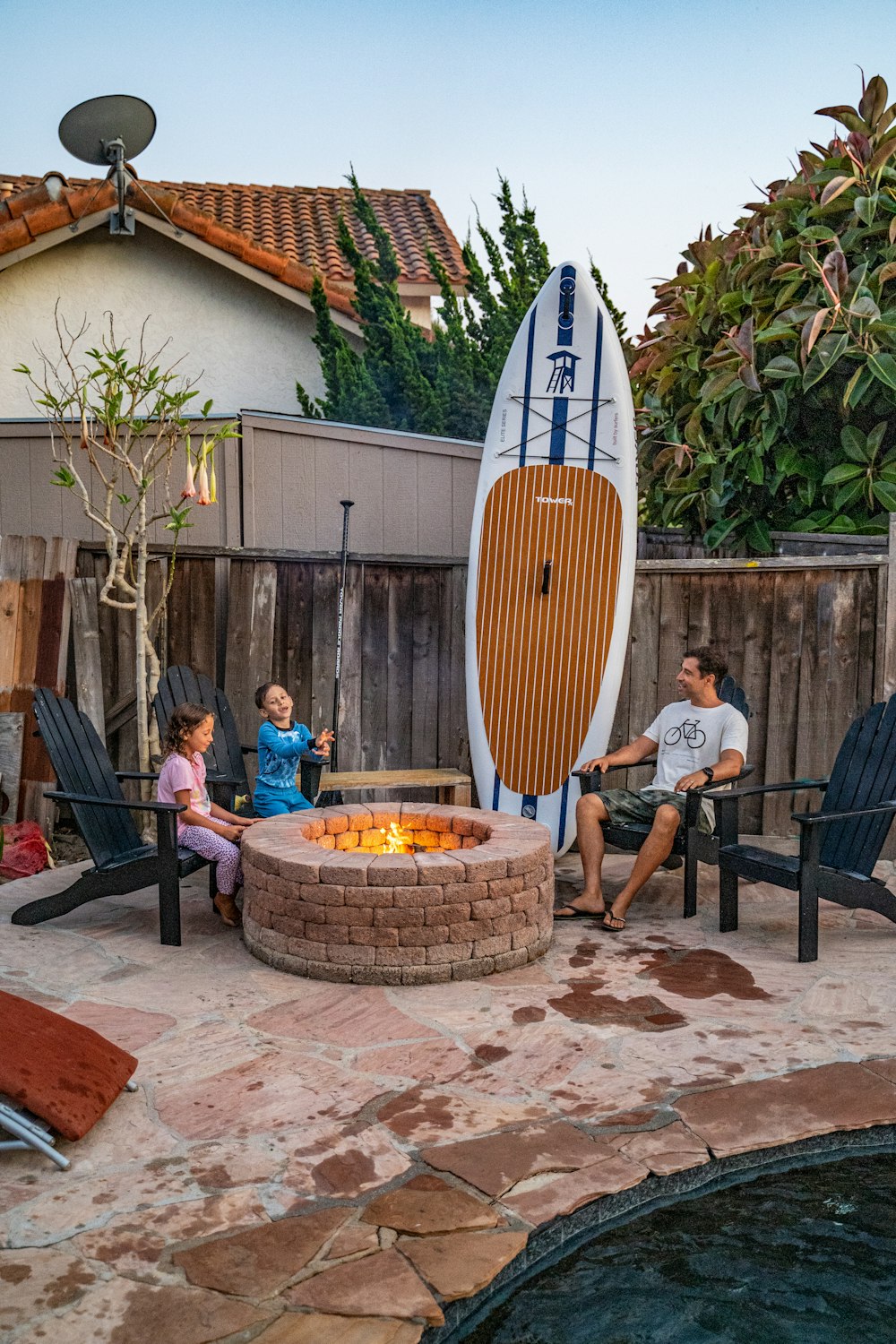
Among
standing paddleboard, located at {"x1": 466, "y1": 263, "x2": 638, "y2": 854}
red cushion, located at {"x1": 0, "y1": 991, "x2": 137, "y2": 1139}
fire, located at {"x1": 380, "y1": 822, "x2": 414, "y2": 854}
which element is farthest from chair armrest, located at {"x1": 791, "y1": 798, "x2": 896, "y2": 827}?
red cushion, located at {"x1": 0, "y1": 991, "x2": 137, "y2": 1139}

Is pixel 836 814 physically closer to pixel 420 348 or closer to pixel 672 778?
pixel 672 778

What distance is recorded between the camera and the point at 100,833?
4.38m

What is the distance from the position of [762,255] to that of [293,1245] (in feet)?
19.3

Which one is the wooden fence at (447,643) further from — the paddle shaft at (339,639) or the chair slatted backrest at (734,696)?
the chair slatted backrest at (734,696)

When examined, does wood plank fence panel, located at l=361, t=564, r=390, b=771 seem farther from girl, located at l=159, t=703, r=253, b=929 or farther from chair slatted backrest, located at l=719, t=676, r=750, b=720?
chair slatted backrest, located at l=719, t=676, r=750, b=720

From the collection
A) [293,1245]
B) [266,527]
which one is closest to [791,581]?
[266,527]

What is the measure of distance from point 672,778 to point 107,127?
21.2 ft

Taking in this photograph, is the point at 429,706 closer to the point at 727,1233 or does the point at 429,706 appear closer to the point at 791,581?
the point at 791,581

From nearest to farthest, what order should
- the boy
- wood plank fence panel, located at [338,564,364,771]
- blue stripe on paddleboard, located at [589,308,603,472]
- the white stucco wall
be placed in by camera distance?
1. the boy
2. blue stripe on paddleboard, located at [589,308,603,472]
3. wood plank fence panel, located at [338,564,364,771]
4. the white stucco wall

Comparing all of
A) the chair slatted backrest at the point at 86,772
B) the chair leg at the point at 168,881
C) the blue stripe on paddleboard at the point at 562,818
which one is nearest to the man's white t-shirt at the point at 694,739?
the blue stripe on paddleboard at the point at 562,818

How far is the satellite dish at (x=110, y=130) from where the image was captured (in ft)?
26.3

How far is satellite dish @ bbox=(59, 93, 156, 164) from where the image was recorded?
801 cm

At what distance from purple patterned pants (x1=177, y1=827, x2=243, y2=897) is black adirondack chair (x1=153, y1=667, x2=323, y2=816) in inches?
25.9

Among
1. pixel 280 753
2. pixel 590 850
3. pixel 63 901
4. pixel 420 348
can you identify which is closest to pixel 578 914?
pixel 590 850
